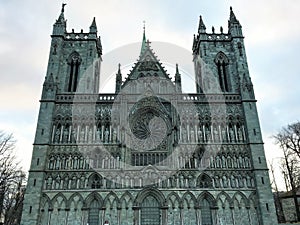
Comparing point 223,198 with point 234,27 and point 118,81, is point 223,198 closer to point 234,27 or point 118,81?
point 118,81

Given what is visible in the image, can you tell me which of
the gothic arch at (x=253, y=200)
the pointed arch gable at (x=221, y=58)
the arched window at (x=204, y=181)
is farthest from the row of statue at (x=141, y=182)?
the pointed arch gable at (x=221, y=58)

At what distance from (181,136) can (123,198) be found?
27.8ft

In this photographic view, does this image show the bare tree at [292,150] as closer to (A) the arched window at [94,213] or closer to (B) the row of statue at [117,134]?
(B) the row of statue at [117,134]

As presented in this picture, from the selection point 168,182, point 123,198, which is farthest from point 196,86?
point 123,198

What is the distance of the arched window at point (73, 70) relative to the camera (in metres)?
34.5

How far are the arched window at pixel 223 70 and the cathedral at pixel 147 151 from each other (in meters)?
0.17

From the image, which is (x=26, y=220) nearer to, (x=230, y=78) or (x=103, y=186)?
(x=103, y=186)

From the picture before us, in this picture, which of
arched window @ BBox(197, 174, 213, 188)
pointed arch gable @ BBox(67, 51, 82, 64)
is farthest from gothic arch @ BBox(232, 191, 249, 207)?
pointed arch gable @ BBox(67, 51, 82, 64)

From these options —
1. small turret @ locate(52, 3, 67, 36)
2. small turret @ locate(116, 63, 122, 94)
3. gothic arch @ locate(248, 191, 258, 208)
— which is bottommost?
gothic arch @ locate(248, 191, 258, 208)

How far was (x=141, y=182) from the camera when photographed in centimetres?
2748

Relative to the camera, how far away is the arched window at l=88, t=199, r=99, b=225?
26391mm

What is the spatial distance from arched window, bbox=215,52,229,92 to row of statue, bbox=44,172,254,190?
11.6m

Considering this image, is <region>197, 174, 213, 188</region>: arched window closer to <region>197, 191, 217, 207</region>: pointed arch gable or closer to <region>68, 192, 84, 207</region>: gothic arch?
<region>197, 191, 217, 207</region>: pointed arch gable

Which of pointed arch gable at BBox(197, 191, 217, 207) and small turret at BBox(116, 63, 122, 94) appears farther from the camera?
small turret at BBox(116, 63, 122, 94)
